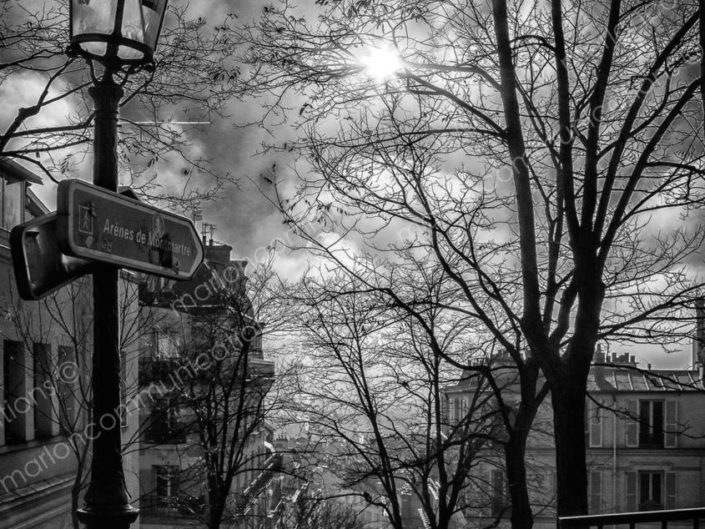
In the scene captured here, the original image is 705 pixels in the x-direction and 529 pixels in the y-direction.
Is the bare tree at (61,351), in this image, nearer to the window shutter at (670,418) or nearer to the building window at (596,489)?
the building window at (596,489)

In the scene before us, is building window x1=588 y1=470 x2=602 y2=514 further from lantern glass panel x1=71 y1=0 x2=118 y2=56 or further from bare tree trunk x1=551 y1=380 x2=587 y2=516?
lantern glass panel x1=71 y1=0 x2=118 y2=56

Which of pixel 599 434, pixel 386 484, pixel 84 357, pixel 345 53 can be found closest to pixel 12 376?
pixel 84 357

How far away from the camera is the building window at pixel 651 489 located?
100 feet

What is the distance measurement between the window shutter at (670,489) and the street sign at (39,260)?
107 feet

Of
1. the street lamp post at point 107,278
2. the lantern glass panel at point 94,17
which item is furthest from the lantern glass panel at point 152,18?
the lantern glass panel at point 94,17

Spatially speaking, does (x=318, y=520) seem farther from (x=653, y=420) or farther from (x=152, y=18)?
(x=152, y=18)

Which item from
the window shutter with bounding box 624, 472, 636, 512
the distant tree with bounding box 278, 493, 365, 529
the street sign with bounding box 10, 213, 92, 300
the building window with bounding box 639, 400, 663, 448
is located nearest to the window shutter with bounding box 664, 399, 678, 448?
the building window with bounding box 639, 400, 663, 448

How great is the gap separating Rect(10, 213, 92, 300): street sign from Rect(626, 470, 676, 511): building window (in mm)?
31989

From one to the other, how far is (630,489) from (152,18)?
105 ft

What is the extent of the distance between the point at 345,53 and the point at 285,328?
1103cm

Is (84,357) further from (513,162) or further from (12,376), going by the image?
(513,162)

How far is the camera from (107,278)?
2900mm

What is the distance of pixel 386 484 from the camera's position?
1324 centimetres

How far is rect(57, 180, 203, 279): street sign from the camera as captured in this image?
2.67m
